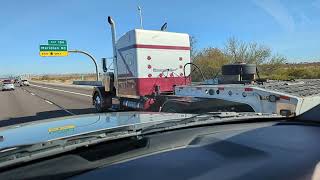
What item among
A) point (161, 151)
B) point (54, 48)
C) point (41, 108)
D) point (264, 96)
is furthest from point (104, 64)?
point (54, 48)

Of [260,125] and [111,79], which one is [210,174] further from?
[111,79]

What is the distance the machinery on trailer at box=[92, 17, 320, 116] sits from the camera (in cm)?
865

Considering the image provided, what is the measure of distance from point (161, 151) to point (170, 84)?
39.7 ft

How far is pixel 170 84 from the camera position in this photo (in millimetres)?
14766

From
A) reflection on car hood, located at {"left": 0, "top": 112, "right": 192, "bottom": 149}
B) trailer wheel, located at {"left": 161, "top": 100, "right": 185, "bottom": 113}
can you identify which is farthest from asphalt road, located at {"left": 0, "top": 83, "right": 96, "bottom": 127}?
reflection on car hood, located at {"left": 0, "top": 112, "right": 192, "bottom": 149}

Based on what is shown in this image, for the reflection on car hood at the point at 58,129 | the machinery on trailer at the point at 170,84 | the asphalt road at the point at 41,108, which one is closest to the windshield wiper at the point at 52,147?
the reflection on car hood at the point at 58,129

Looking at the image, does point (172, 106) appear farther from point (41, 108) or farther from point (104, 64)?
point (41, 108)

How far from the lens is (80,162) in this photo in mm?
2465

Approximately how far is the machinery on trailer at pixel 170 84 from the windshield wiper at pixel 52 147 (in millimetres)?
5608

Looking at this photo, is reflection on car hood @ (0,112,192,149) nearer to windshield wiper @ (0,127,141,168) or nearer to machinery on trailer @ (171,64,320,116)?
windshield wiper @ (0,127,141,168)

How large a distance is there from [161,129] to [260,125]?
902mm

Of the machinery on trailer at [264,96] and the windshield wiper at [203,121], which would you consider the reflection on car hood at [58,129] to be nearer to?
the windshield wiper at [203,121]

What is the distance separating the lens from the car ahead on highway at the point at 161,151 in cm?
238

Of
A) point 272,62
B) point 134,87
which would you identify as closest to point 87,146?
point 134,87
